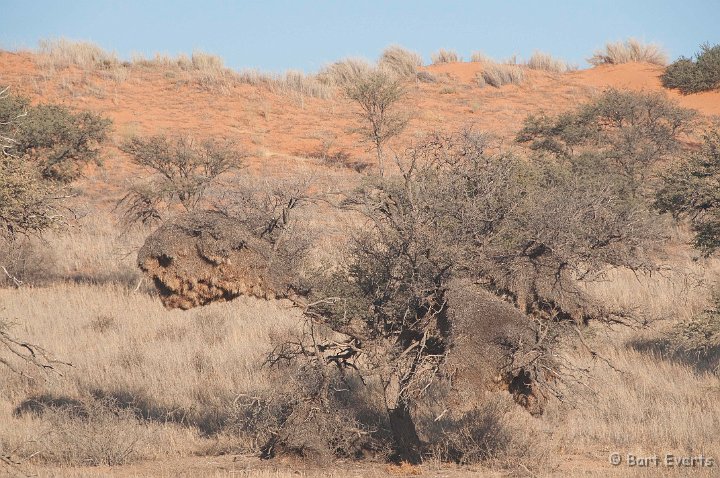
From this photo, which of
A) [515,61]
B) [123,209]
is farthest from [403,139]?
[515,61]

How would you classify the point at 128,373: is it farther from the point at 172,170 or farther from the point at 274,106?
the point at 274,106

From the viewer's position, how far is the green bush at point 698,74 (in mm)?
41719

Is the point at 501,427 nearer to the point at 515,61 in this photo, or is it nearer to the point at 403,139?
the point at 403,139

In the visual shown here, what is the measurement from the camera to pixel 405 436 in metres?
8.73

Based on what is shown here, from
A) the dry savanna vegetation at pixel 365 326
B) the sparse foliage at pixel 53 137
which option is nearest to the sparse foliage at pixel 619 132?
the dry savanna vegetation at pixel 365 326

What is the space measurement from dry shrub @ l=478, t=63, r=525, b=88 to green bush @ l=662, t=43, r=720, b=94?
7.64 m

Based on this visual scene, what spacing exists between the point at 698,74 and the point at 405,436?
38.6 metres

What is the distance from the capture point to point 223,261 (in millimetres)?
7449

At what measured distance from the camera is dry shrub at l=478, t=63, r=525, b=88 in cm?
4481

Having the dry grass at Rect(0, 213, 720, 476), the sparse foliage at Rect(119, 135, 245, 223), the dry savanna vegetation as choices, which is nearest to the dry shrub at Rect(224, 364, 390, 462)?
the dry savanna vegetation

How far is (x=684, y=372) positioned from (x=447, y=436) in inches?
171

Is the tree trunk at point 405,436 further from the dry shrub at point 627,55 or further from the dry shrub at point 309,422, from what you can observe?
the dry shrub at point 627,55

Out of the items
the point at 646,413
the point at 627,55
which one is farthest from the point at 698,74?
the point at 646,413

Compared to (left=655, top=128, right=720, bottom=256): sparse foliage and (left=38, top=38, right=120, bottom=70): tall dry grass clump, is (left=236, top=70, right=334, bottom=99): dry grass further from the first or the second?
(left=655, top=128, right=720, bottom=256): sparse foliage
